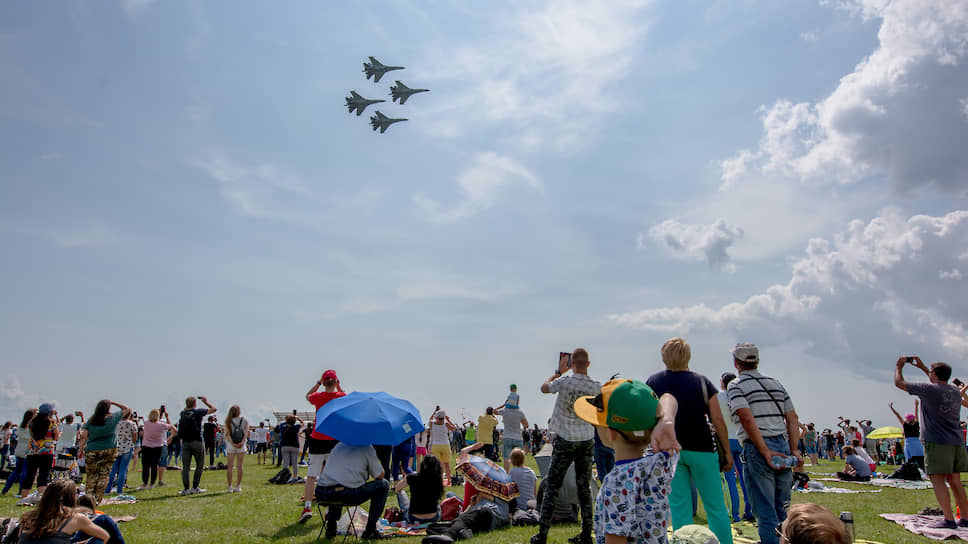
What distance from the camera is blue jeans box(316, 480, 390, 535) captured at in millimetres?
6871

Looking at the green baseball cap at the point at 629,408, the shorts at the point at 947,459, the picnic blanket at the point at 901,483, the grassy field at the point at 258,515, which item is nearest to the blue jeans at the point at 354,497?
the grassy field at the point at 258,515

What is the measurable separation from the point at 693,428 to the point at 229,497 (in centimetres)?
1018

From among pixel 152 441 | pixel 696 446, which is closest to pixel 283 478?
pixel 152 441

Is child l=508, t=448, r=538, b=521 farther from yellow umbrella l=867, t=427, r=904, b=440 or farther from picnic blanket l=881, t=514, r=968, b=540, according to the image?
yellow umbrella l=867, t=427, r=904, b=440

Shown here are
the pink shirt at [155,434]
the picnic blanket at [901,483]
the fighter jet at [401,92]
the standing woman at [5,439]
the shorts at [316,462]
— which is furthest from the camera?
the fighter jet at [401,92]

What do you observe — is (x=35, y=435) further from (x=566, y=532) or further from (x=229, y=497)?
(x=566, y=532)

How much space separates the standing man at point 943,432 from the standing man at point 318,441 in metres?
7.71

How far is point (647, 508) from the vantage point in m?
3.37

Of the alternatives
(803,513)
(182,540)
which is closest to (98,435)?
(182,540)

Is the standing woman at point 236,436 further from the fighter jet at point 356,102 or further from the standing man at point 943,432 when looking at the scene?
the fighter jet at point 356,102

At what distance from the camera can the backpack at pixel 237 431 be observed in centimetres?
1272

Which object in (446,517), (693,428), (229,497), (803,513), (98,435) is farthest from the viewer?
(229,497)

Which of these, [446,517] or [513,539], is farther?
[446,517]

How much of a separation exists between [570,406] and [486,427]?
10457mm
